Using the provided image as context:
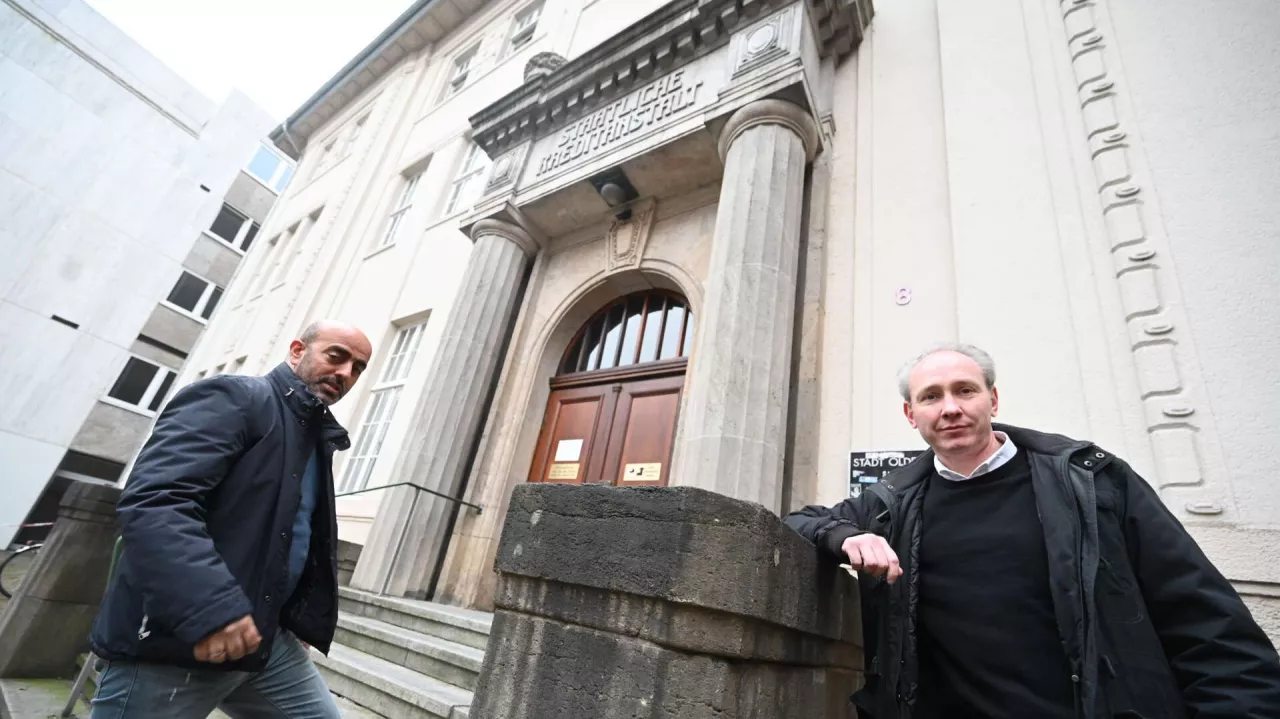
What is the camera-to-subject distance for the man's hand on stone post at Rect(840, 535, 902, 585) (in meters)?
1.42

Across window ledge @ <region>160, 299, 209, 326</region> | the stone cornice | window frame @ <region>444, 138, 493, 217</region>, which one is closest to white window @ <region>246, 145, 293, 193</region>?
window ledge @ <region>160, 299, 209, 326</region>

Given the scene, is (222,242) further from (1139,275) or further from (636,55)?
(1139,275)

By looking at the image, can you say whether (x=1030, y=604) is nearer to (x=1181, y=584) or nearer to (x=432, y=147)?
(x=1181, y=584)

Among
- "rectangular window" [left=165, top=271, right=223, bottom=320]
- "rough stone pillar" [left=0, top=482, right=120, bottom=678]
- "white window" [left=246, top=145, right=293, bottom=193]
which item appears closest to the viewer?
"rough stone pillar" [left=0, top=482, right=120, bottom=678]

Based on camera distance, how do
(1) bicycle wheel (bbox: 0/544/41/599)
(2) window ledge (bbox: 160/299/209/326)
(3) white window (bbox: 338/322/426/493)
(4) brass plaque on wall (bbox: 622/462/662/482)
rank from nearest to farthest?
(4) brass plaque on wall (bbox: 622/462/662/482) → (1) bicycle wheel (bbox: 0/544/41/599) → (3) white window (bbox: 338/322/426/493) → (2) window ledge (bbox: 160/299/209/326)

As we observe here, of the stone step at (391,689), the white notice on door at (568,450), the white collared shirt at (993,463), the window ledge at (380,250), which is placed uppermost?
the window ledge at (380,250)

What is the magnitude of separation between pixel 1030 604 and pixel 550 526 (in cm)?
131

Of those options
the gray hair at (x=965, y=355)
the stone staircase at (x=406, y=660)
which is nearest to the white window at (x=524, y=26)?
the stone staircase at (x=406, y=660)

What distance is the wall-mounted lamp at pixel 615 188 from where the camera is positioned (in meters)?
6.35

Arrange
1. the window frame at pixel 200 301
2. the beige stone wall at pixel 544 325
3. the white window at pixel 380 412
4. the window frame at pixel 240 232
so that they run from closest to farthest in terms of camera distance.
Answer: the beige stone wall at pixel 544 325 → the white window at pixel 380 412 → the window frame at pixel 200 301 → the window frame at pixel 240 232

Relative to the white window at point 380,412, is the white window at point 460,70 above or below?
above

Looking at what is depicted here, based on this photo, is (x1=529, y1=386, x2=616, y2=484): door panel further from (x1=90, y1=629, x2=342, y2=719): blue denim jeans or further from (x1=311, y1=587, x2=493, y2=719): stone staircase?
(x1=90, y1=629, x2=342, y2=719): blue denim jeans

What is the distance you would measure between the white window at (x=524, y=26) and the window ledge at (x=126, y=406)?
17.6m

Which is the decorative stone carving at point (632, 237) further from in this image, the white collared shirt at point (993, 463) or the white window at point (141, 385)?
the white window at point (141, 385)
